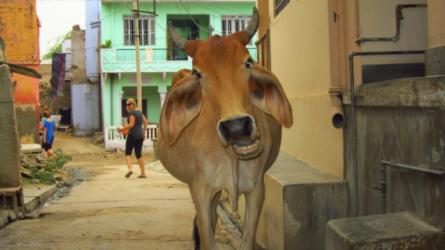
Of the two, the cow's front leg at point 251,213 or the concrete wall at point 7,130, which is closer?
the cow's front leg at point 251,213

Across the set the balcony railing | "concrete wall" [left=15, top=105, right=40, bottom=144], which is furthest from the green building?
"concrete wall" [left=15, top=105, right=40, bottom=144]

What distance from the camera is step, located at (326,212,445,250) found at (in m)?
3.06

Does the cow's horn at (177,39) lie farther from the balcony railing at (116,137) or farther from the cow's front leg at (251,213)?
the balcony railing at (116,137)

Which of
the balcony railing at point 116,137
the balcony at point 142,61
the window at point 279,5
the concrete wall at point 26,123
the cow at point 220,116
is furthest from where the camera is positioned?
the balcony at point 142,61

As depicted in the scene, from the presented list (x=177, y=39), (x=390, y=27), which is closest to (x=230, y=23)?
(x=390, y=27)

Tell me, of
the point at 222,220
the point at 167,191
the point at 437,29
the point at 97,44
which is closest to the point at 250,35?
the point at 437,29

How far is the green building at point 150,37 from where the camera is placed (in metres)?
22.6

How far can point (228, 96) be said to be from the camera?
3.43 meters

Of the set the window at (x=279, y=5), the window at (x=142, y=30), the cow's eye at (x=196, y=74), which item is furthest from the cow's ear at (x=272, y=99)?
the window at (x=142, y=30)

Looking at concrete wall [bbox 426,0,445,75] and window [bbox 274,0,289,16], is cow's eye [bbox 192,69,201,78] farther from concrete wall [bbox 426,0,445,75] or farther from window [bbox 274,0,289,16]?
window [bbox 274,0,289,16]

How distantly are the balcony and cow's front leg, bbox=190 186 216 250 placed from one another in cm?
1850

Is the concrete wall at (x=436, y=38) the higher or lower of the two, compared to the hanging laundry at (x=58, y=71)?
lower

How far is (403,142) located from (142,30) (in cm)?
2059

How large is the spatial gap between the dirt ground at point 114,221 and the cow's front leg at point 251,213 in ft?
5.73
